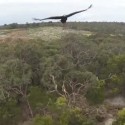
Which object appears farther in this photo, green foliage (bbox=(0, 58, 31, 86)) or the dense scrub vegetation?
green foliage (bbox=(0, 58, 31, 86))

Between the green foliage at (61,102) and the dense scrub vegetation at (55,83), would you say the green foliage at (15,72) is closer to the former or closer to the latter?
the dense scrub vegetation at (55,83)

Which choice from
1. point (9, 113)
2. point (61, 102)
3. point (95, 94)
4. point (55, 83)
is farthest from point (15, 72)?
point (95, 94)

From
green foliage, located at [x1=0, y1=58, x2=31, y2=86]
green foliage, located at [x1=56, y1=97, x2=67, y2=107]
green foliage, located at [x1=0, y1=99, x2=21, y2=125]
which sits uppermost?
green foliage, located at [x1=0, y1=58, x2=31, y2=86]

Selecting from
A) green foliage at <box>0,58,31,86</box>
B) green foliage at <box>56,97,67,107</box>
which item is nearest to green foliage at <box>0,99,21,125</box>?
green foliage at <box>0,58,31,86</box>

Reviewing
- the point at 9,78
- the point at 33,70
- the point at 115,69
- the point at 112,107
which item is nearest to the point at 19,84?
the point at 9,78

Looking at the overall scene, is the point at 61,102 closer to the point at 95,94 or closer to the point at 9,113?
the point at 9,113

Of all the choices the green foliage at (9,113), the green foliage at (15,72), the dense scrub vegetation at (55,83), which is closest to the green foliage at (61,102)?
the dense scrub vegetation at (55,83)

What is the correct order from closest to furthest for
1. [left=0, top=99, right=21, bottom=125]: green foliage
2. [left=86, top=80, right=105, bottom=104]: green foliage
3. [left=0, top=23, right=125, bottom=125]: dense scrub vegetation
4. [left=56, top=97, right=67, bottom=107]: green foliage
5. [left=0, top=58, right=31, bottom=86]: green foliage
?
1. [left=56, top=97, right=67, bottom=107]: green foliage
2. [left=0, top=23, right=125, bottom=125]: dense scrub vegetation
3. [left=0, top=99, right=21, bottom=125]: green foliage
4. [left=0, top=58, right=31, bottom=86]: green foliage
5. [left=86, top=80, right=105, bottom=104]: green foliage

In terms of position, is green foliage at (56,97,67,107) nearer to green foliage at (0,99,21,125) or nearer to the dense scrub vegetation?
the dense scrub vegetation

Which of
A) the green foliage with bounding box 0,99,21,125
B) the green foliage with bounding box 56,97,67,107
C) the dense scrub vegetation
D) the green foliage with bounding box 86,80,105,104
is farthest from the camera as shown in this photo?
the green foliage with bounding box 86,80,105,104
